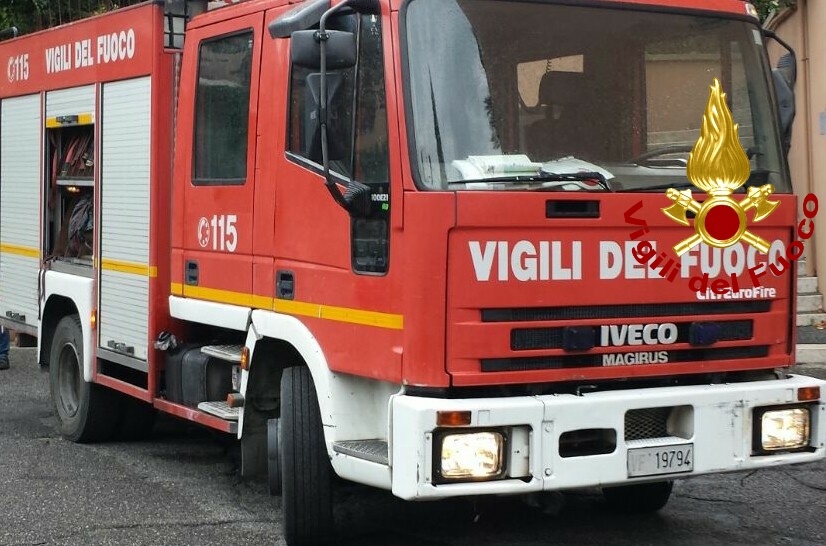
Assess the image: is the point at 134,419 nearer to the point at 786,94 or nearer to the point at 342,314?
the point at 342,314

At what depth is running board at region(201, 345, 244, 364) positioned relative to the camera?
6742 mm

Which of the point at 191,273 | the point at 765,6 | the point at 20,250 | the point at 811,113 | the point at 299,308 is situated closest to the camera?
the point at 299,308

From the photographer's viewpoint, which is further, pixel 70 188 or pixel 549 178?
pixel 70 188

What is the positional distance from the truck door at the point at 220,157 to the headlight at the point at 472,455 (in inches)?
72.2

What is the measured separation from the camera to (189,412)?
23.4ft

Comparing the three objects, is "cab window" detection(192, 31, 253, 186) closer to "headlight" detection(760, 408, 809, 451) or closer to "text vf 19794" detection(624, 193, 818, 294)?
"text vf 19794" detection(624, 193, 818, 294)

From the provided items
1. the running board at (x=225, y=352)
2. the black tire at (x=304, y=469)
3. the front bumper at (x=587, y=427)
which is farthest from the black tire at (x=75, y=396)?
the front bumper at (x=587, y=427)

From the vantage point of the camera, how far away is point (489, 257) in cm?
→ 514

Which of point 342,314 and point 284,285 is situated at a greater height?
point 284,285

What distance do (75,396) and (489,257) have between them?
4.70 m

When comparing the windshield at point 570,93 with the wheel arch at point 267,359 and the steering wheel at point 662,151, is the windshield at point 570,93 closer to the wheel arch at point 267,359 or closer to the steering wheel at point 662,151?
the steering wheel at point 662,151

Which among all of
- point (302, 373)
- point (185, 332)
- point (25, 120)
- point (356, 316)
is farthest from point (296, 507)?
point (25, 120)

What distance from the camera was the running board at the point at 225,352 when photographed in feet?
22.1
